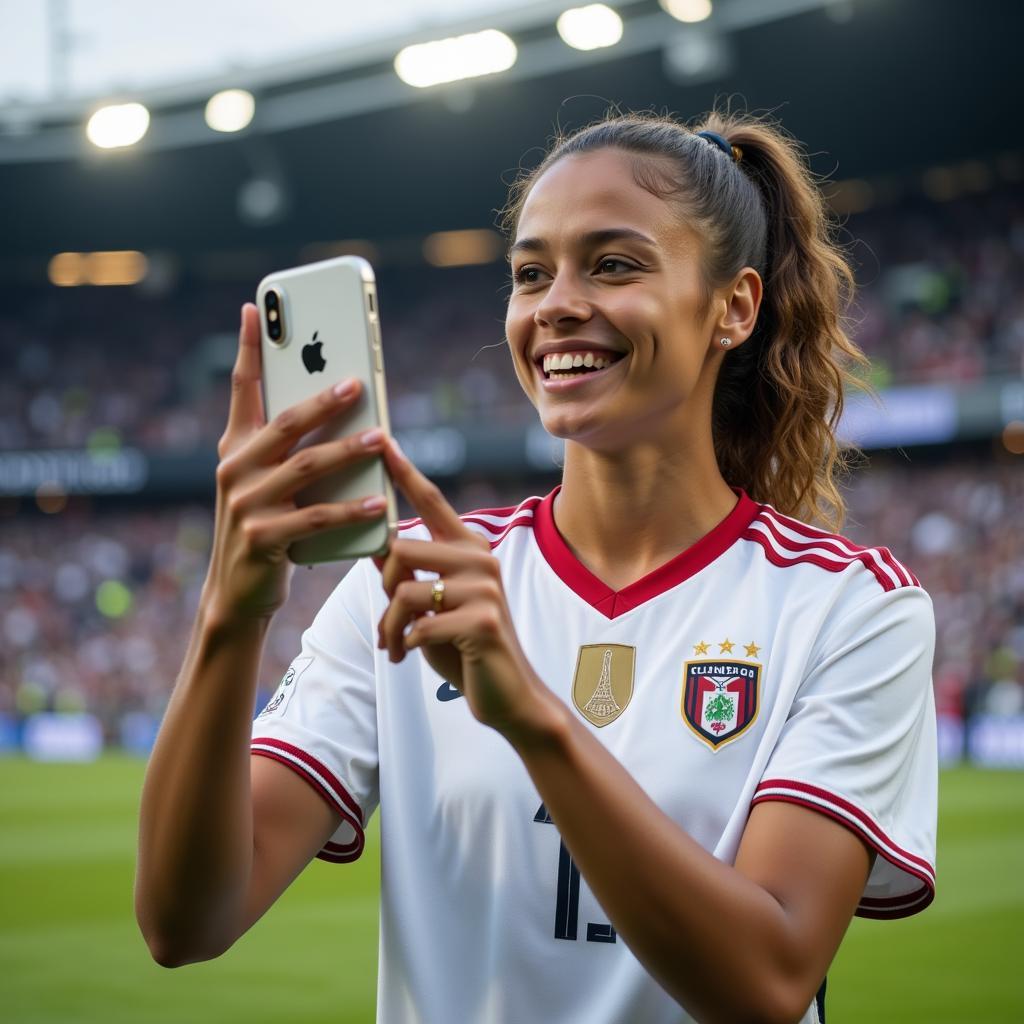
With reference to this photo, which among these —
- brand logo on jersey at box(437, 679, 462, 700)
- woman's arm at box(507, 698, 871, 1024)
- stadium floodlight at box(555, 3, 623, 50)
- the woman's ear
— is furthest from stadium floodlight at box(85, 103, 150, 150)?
woman's arm at box(507, 698, 871, 1024)

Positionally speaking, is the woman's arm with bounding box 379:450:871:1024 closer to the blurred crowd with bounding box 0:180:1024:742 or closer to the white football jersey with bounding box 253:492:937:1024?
the white football jersey with bounding box 253:492:937:1024

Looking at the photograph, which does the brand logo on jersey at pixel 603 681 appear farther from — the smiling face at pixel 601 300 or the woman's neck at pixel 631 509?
the smiling face at pixel 601 300

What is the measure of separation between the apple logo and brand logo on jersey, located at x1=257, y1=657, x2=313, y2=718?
0.63 metres

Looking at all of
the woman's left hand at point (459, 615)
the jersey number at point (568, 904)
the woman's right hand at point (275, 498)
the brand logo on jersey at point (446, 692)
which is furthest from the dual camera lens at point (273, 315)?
the jersey number at point (568, 904)

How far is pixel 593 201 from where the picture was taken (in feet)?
6.29

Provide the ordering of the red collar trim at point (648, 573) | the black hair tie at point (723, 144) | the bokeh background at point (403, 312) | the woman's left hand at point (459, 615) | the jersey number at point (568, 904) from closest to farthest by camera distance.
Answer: the woman's left hand at point (459, 615), the jersey number at point (568, 904), the red collar trim at point (648, 573), the black hair tie at point (723, 144), the bokeh background at point (403, 312)

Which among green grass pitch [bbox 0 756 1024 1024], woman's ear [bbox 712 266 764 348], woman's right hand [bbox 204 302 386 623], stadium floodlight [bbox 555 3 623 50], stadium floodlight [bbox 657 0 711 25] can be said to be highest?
stadium floodlight [bbox 555 3 623 50]

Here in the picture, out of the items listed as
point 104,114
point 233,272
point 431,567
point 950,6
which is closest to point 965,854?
point 431,567

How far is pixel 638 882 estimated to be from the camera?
1419 mm

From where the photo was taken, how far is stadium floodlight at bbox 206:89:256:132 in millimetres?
20078

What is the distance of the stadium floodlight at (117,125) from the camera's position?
2081cm

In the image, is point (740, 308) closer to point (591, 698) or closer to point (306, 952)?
point (591, 698)

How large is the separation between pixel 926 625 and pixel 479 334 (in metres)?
23.7

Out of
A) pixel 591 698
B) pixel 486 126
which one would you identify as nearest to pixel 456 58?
pixel 486 126
